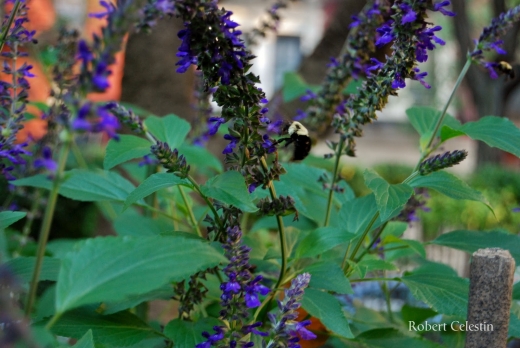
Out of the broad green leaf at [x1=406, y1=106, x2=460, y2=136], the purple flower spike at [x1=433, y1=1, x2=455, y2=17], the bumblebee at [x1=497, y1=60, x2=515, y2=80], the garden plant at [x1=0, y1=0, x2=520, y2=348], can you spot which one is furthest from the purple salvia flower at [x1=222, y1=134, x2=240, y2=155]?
the bumblebee at [x1=497, y1=60, x2=515, y2=80]

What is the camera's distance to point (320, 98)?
174 centimetres

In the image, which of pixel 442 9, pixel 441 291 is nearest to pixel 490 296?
pixel 441 291

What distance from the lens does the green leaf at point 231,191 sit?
0.89 m

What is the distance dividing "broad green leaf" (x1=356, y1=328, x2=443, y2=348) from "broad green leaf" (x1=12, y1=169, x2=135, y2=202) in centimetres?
57

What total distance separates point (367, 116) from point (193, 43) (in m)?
0.42

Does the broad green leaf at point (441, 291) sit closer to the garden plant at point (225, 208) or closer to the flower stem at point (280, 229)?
the garden plant at point (225, 208)

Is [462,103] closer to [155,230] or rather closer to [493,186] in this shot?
[493,186]

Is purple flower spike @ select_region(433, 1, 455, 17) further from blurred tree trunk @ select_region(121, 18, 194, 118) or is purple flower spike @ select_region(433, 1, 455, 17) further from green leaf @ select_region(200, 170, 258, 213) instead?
blurred tree trunk @ select_region(121, 18, 194, 118)

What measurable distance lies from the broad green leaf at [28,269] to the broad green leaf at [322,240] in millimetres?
434

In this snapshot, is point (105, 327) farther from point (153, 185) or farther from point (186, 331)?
point (153, 185)

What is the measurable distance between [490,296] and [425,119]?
0.60 meters

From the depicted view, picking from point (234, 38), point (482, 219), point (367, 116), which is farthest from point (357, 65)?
point (482, 219)

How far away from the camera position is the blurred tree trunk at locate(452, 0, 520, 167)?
6.82 m

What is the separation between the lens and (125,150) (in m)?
1.25
